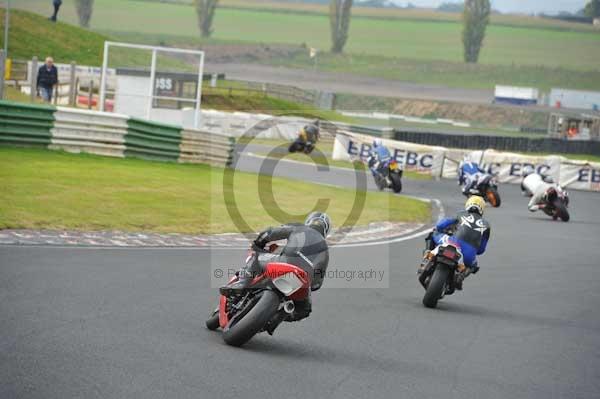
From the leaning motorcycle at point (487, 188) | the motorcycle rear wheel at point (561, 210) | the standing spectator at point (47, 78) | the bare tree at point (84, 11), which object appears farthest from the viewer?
the bare tree at point (84, 11)

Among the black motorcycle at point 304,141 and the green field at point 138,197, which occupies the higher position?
the black motorcycle at point 304,141

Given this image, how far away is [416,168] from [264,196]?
14.7 m

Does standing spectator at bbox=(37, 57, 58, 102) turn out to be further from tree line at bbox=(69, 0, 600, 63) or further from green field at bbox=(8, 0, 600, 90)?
tree line at bbox=(69, 0, 600, 63)

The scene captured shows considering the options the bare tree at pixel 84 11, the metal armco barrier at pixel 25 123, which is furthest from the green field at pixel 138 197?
the bare tree at pixel 84 11

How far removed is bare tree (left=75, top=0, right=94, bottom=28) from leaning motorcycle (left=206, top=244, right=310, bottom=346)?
256ft

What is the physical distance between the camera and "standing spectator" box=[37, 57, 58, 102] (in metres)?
30.2

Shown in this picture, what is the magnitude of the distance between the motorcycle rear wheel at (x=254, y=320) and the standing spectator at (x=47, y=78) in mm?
22913

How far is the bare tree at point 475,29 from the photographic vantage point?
317 feet

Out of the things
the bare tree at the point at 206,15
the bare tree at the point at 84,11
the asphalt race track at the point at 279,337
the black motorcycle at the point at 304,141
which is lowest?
the asphalt race track at the point at 279,337

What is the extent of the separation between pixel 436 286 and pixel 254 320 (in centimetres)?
391

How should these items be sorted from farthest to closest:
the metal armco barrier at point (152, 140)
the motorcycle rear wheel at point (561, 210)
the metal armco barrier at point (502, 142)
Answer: the metal armco barrier at point (502, 142)
the motorcycle rear wheel at point (561, 210)
the metal armco barrier at point (152, 140)

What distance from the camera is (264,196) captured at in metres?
23.1

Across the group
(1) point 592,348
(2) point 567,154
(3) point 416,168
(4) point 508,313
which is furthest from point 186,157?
(2) point 567,154

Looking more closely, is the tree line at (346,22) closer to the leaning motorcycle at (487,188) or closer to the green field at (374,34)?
the green field at (374,34)
